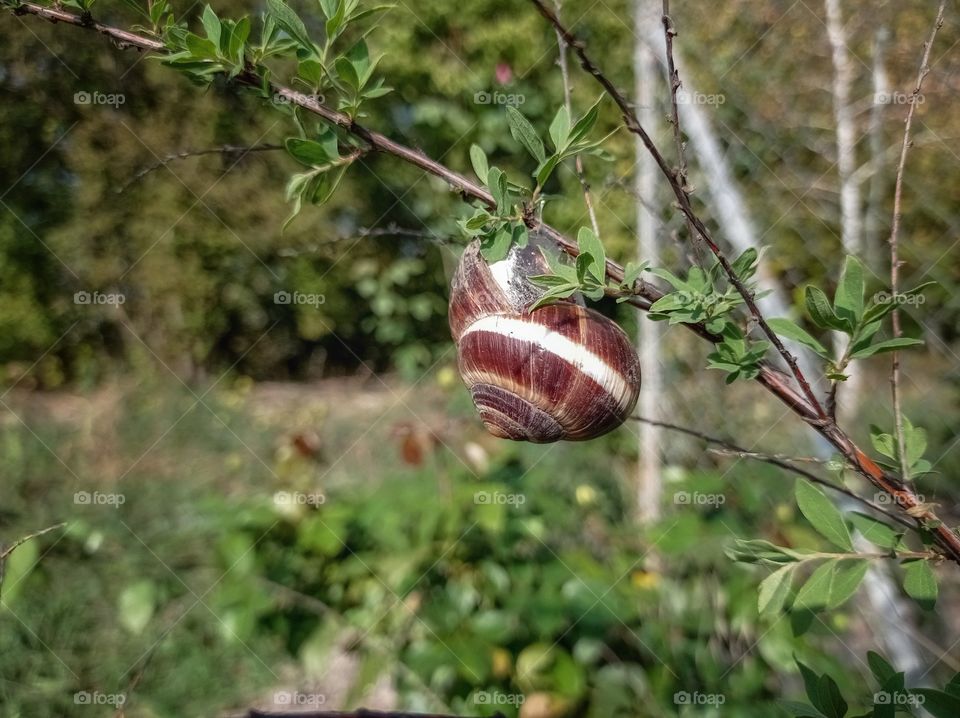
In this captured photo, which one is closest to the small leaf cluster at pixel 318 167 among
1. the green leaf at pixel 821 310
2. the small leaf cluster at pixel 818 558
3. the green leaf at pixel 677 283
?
the green leaf at pixel 677 283

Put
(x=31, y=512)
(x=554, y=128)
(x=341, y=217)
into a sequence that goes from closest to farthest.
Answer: (x=554, y=128), (x=31, y=512), (x=341, y=217)

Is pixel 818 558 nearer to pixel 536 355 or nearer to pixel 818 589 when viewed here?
pixel 818 589

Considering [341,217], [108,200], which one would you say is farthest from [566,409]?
[108,200]

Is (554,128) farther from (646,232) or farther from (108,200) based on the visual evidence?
(108,200)

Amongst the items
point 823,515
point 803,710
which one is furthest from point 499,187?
point 803,710

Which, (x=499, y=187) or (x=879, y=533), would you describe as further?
(x=879, y=533)
